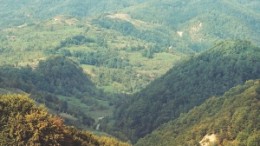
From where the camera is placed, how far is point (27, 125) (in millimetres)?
79438

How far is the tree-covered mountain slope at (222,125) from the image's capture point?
137 meters

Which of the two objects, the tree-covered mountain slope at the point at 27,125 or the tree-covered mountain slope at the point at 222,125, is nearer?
the tree-covered mountain slope at the point at 27,125

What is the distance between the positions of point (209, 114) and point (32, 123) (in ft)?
343

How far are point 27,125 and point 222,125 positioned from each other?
255 ft

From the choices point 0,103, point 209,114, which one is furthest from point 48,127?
point 209,114

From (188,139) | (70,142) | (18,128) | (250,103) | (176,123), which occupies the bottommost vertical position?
(176,123)

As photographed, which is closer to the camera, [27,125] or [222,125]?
[27,125]

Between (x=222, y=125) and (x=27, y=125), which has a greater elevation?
(x=27, y=125)

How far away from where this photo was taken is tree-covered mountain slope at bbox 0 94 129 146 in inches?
3088

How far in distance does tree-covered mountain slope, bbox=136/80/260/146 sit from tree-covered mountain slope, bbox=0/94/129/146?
58434mm

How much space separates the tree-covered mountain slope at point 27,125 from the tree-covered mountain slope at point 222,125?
5843 cm

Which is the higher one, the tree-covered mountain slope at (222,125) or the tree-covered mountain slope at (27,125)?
the tree-covered mountain slope at (27,125)

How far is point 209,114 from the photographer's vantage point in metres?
177

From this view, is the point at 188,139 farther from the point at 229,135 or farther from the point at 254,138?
the point at 254,138
